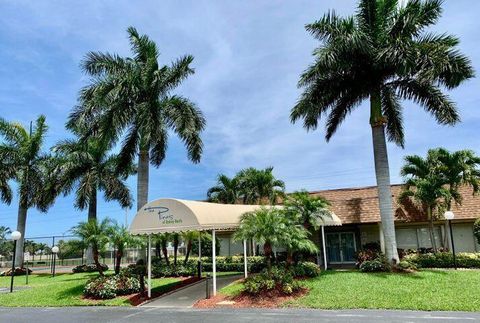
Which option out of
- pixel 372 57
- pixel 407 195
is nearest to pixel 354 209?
pixel 407 195

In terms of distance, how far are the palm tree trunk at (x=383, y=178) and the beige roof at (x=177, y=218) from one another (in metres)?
7.37

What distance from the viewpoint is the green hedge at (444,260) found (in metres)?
19.4

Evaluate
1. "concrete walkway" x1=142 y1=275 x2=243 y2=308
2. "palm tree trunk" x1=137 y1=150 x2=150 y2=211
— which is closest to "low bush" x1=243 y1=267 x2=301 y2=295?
"concrete walkway" x1=142 y1=275 x2=243 y2=308

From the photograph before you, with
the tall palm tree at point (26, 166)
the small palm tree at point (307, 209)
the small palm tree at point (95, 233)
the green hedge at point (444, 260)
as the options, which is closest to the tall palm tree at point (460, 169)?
the green hedge at point (444, 260)

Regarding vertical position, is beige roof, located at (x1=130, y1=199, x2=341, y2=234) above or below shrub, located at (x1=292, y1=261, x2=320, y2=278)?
above

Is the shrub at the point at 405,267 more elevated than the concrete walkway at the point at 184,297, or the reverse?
the shrub at the point at 405,267

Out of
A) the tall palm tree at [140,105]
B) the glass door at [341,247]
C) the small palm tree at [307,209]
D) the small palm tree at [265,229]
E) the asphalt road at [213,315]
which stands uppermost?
the tall palm tree at [140,105]

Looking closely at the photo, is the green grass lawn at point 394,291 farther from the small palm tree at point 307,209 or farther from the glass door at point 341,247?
the glass door at point 341,247

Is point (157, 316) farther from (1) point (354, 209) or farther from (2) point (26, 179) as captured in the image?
(2) point (26, 179)

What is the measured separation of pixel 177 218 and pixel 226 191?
15251 mm

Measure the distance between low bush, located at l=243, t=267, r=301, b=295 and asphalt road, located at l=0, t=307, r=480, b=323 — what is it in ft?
5.33

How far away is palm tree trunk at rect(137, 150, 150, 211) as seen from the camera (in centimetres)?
2117

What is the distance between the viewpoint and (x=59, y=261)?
51.2 meters

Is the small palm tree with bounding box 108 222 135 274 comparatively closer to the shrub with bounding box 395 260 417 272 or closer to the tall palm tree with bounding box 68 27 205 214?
the tall palm tree with bounding box 68 27 205 214
